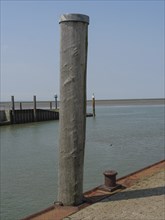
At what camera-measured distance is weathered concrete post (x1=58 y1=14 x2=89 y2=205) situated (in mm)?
4293

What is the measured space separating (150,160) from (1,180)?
5189mm

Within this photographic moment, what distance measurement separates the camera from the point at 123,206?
4.42 m

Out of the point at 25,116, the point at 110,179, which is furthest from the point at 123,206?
the point at 25,116

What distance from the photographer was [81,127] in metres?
4.38

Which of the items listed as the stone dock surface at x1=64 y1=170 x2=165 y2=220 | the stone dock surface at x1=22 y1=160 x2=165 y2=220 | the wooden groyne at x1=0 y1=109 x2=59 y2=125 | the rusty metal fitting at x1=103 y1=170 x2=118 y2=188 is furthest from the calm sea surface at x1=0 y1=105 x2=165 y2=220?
the wooden groyne at x1=0 y1=109 x2=59 y2=125

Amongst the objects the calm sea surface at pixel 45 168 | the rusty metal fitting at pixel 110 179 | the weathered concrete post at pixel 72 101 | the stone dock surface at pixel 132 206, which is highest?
the weathered concrete post at pixel 72 101

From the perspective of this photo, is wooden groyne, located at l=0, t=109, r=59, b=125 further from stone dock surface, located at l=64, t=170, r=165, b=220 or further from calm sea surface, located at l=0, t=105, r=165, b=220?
stone dock surface, located at l=64, t=170, r=165, b=220

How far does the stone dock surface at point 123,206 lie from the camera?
13.3 ft

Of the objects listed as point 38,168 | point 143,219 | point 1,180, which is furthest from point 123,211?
point 38,168

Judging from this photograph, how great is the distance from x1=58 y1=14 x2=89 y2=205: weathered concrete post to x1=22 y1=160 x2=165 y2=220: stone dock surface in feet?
0.84

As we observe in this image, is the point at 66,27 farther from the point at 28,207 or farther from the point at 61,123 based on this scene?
the point at 28,207

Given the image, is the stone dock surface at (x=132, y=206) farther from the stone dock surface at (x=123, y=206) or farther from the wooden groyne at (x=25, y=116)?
the wooden groyne at (x=25, y=116)

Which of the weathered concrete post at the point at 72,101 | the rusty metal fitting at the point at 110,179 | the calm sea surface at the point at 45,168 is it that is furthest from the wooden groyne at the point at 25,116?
the weathered concrete post at the point at 72,101

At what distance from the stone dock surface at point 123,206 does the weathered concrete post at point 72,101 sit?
0.84ft
